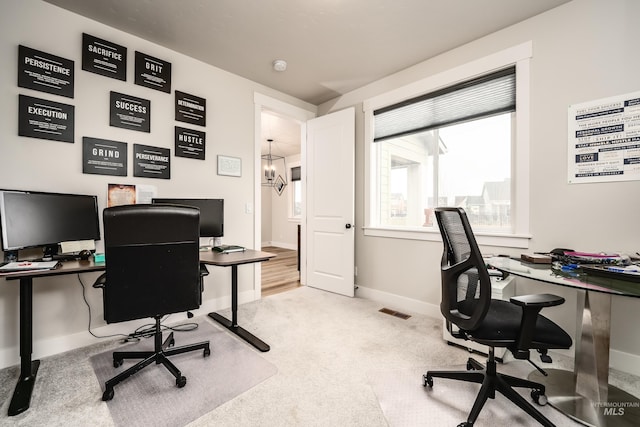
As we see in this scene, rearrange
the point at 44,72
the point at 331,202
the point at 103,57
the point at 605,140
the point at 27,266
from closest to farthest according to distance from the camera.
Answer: the point at 27,266 → the point at 605,140 → the point at 44,72 → the point at 103,57 → the point at 331,202

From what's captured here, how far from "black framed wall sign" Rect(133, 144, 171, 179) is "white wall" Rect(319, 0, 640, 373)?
10.2ft

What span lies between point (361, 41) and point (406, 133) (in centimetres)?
109

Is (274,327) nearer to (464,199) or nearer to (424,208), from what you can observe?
(424,208)

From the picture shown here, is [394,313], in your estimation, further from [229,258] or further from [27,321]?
[27,321]

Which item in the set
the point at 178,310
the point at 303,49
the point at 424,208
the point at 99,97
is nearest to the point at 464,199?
the point at 424,208

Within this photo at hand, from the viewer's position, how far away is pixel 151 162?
264 cm

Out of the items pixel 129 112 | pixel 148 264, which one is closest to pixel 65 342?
pixel 148 264

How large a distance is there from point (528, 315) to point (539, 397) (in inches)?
27.8

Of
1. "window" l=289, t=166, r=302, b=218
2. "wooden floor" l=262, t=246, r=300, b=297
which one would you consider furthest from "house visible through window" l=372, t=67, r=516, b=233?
"window" l=289, t=166, r=302, b=218

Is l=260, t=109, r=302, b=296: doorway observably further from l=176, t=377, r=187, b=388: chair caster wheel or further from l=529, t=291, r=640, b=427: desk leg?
l=529, t=291, r=640, b=427: desk leg

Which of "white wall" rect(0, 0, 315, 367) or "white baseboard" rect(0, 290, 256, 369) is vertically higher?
"white wall" rect(0, 0, 315, 367)

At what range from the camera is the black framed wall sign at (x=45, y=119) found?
6.61 ft

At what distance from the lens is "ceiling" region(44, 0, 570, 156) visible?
7.09 feet

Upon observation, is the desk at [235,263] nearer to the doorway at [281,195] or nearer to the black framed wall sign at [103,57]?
the black framed wall sign at [103,57]
